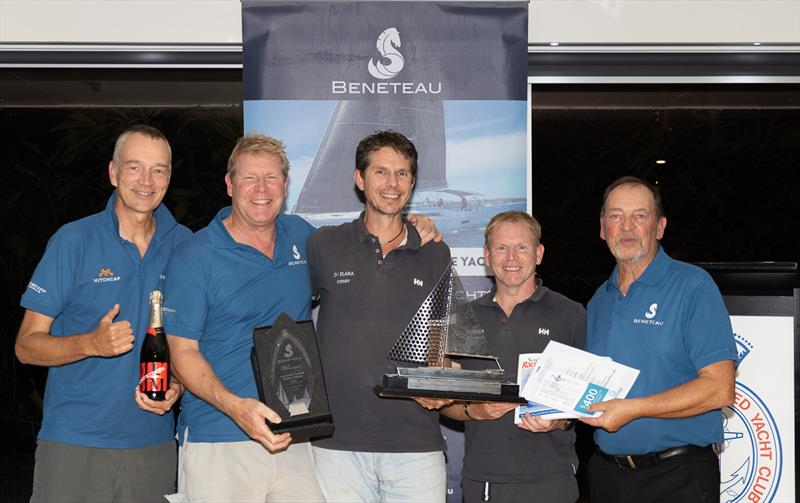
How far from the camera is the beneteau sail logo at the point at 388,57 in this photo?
4328 millimetres

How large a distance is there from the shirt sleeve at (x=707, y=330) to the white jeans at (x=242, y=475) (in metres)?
1.52

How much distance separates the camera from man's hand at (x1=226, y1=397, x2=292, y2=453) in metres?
2.93

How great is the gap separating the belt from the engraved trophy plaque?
1.20 metres

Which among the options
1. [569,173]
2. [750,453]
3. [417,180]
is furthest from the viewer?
[569,173]

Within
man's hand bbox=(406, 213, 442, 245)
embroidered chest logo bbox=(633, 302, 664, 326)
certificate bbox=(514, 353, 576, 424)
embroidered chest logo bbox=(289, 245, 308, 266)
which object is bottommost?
certificate bbox=(514, 353, 576, 424)

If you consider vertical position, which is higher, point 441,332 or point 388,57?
point 388,57

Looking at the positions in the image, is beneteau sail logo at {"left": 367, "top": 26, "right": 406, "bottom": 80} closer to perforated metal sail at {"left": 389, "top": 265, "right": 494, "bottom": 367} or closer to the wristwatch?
perforated metal sail at {"left": 389, "top": 265, "right": 494, "bottom": 367}

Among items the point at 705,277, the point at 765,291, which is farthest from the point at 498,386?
the point at 765,291

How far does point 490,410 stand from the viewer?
327 cm

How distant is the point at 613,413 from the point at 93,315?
1.98m

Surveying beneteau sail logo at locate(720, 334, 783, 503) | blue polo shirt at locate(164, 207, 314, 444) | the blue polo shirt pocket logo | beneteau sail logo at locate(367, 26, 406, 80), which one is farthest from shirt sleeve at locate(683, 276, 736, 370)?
beneteau sail logo at locate(367, 26, 406, 80)

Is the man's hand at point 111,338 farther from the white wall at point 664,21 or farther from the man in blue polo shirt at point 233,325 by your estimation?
the white wall at point 664,21

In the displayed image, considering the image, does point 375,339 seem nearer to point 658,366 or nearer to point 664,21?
point 658,366

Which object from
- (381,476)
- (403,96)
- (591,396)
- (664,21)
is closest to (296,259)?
(381,476)
